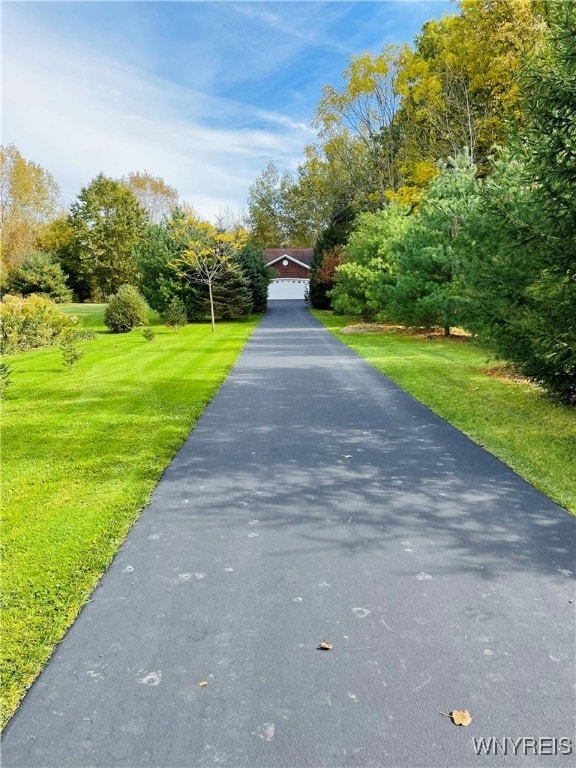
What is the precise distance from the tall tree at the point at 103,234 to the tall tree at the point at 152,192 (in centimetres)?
853

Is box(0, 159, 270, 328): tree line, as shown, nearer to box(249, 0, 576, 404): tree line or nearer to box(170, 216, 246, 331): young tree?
box(170, 216, 246, 331): young tree

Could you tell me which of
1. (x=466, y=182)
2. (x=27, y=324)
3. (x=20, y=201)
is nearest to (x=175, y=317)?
(x=27, y=324)

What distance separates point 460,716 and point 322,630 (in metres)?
0.79

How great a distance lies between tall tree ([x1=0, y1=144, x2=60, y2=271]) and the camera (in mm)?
37156

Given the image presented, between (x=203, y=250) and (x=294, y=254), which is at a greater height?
(x=294, y=254)

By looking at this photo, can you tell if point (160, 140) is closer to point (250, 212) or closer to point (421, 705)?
point (421, 705)

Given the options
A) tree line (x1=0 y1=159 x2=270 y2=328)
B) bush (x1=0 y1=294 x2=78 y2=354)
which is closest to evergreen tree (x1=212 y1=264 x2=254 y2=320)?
tree line (x1=0 y1=159 x2=270 y2=328)

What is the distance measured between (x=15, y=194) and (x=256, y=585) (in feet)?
145

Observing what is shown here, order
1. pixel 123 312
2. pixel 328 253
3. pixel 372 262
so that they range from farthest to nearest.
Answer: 1. pixel 328 253
2. pixel 123 312
3. pixel 372 262

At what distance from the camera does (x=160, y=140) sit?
13.0 metres

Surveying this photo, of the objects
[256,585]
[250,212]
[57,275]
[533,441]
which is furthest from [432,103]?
[250,212]

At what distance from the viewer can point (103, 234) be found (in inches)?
1658

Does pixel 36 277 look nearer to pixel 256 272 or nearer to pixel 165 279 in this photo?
pixel 165 279

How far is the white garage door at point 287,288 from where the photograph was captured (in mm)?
48875
